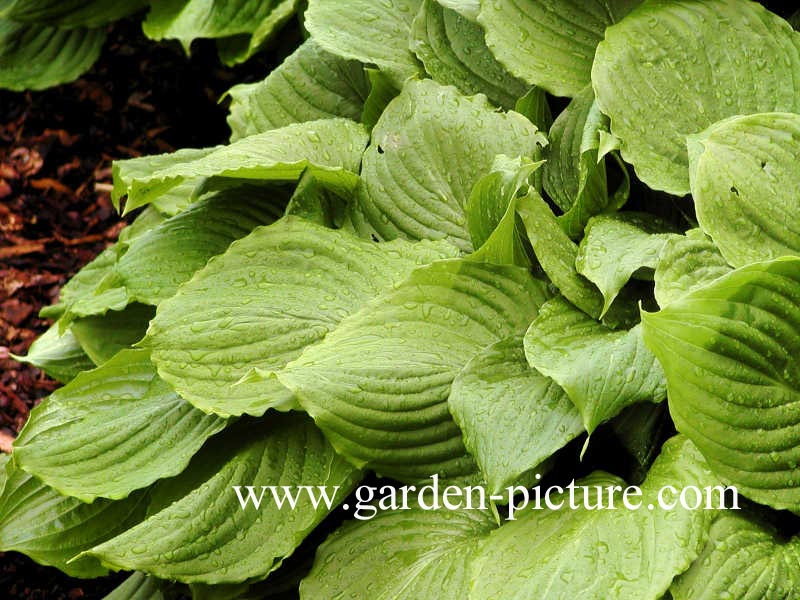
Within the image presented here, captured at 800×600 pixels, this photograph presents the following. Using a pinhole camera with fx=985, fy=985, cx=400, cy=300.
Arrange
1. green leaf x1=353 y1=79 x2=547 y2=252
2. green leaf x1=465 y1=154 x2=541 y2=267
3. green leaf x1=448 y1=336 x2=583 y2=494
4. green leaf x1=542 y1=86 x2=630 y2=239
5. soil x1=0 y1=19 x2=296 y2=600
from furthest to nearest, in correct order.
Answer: soil x1=0 y1=19 x2=296 y2=600
green leaf x1=353 y1=79 x2=547 y2=252
green leaf x1=542 y1=86 x2=630 y2=239
green leaf x1=465 y1=154 x2=541 y2=267
green leaf x1=448 y1=336 x2=583 y2=494

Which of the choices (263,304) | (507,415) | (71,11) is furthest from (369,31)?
(71,11)

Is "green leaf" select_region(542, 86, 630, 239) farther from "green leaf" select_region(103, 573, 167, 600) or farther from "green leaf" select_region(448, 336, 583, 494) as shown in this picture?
"green leaf" select_region(103, 573, 167, 600)

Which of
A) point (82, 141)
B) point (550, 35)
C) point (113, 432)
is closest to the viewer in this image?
point (113, 432)

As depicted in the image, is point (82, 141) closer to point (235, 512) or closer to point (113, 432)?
point (113, 432)

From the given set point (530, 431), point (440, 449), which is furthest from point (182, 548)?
point (530, 431)

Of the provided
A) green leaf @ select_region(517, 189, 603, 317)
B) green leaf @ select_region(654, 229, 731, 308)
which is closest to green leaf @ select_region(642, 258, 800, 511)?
green leaf @ select_region(654, 229, 731, 308)

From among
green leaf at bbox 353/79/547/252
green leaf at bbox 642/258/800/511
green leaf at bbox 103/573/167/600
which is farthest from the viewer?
green leaf at bbox 103/573/167/600
